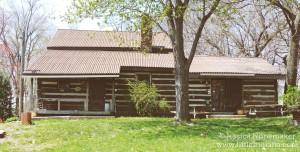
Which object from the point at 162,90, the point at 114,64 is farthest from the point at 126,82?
the point at 162,90

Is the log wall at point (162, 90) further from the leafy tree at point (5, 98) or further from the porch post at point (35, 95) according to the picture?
the leafy tree at point (5, 98)

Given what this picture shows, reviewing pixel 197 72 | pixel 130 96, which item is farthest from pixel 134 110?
pixel 197 72

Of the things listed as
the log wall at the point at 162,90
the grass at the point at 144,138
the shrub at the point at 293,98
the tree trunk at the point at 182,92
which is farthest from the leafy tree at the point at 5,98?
the shrub at the point at 293,98

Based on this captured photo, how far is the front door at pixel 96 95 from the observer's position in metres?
26.7

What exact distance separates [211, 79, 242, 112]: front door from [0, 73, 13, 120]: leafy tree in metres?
13.2

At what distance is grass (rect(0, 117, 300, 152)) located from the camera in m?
12.3

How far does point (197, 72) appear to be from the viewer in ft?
87.9

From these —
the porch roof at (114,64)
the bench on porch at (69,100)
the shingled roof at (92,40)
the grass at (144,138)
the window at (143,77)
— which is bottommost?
the grass at (144,138)

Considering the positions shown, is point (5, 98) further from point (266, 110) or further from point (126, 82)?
point (266, 110)

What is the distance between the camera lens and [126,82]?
88.4 feet

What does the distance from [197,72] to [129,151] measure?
15.6m

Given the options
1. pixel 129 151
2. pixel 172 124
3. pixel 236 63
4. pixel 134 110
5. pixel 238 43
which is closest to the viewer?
pixel 129 151

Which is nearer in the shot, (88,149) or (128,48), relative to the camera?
(88,149)

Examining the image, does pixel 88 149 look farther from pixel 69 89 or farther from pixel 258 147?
pixel 69 89
